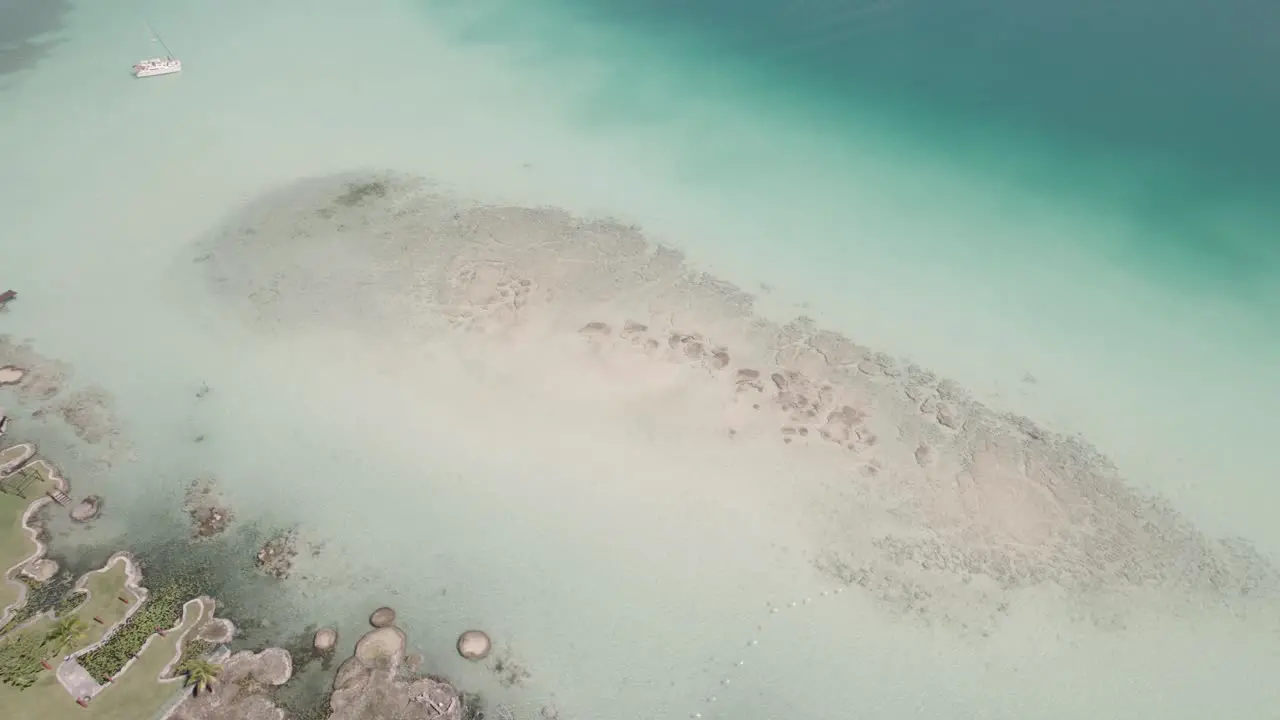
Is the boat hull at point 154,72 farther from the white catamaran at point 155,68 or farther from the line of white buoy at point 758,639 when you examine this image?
the line of white buoy at point 758,639

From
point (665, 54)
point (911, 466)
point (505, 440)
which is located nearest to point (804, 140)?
point (665, 54)

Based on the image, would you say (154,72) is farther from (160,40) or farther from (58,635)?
(58,635)

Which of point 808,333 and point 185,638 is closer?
point 185,638

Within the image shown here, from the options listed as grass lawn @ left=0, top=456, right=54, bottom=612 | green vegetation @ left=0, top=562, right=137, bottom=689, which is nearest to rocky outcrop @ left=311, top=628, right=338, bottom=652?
green vegetation @ left=0, top=562, right=137, bottom=689

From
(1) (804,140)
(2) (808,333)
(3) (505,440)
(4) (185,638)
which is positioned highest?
(1) (804,140)

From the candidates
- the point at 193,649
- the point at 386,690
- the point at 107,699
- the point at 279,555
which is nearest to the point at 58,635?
the point at 107,699

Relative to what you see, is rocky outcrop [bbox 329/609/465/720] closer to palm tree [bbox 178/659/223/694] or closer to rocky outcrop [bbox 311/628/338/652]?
rocky outcrop [bbox 311/628/338/652]

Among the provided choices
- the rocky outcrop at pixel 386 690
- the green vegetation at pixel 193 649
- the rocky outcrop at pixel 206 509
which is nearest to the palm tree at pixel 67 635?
the green vegetation at pixel 193 649

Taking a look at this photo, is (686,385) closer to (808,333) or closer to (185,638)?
(808,333)
